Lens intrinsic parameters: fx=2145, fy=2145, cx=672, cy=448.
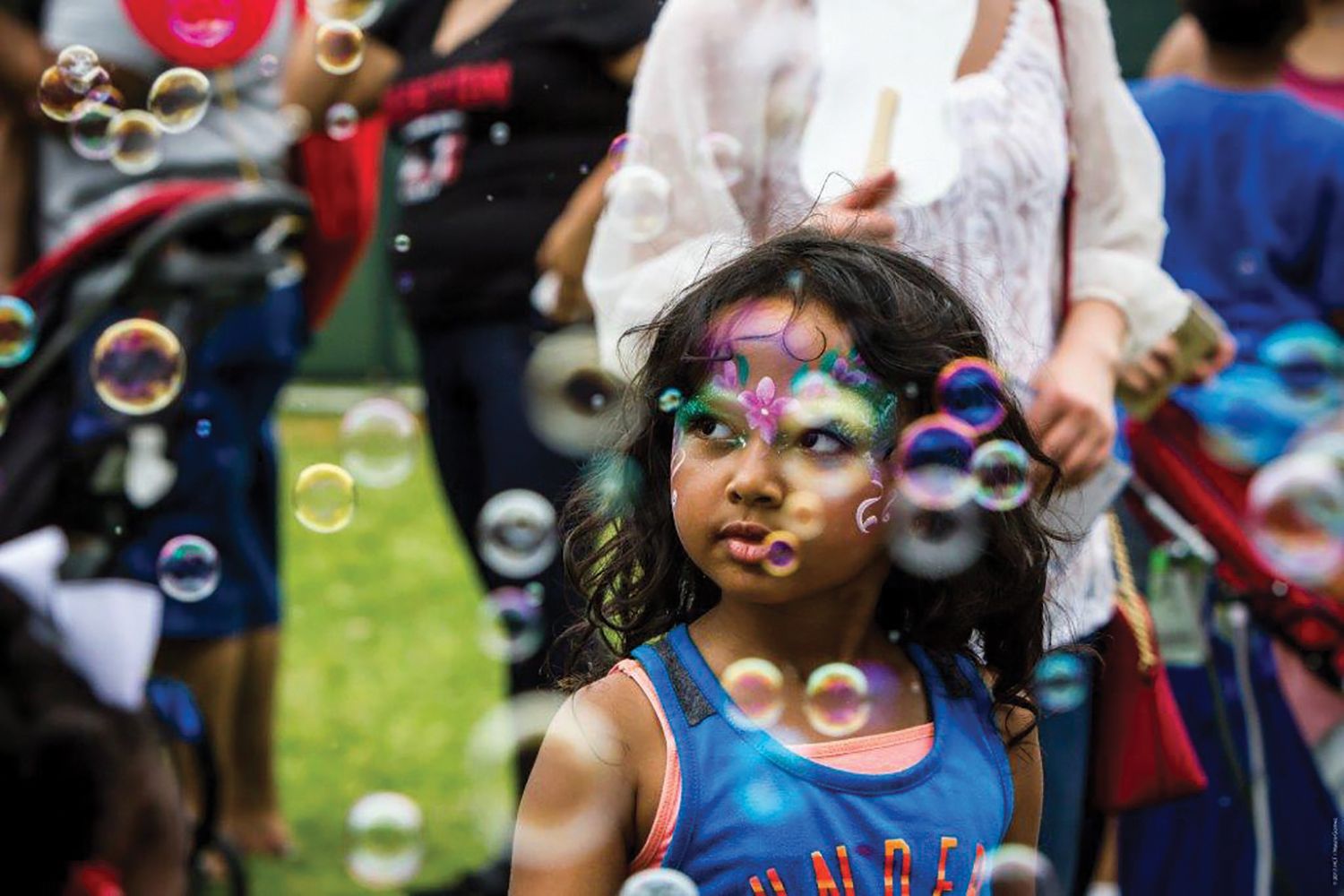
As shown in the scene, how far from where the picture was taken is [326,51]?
265 centimetres

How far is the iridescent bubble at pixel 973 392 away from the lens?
1584 mm

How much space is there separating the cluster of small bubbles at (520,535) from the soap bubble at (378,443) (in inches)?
5.0

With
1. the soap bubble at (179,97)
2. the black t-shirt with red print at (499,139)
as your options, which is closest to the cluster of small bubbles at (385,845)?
the black t-shirt with red print at (499,139)

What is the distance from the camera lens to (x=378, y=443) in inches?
95.7

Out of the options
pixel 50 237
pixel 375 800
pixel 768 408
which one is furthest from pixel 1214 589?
pixel 50 237

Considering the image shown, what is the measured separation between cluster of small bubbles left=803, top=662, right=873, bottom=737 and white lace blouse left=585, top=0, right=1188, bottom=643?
37cm

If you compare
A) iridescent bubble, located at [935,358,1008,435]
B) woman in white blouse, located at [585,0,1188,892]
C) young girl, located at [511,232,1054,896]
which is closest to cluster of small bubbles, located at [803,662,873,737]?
young girl, located at [511,232,1054,896]

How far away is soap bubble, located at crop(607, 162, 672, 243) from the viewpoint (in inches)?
76.9

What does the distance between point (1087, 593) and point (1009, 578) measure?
0.41 m

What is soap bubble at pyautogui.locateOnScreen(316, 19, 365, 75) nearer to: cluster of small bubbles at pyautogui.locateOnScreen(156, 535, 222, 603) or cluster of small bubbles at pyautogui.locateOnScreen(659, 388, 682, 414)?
cluster of small bubbles at pyautogui.locateOnScreen(156, 535, 222, 603)

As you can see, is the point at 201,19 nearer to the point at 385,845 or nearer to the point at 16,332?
the point at 16,332

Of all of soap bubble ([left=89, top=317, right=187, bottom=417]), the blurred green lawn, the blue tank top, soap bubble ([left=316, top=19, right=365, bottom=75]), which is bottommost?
the blurred green lawn

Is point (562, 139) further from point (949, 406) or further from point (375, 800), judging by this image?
point (949, 406)

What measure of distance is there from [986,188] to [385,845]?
0.79 metres
